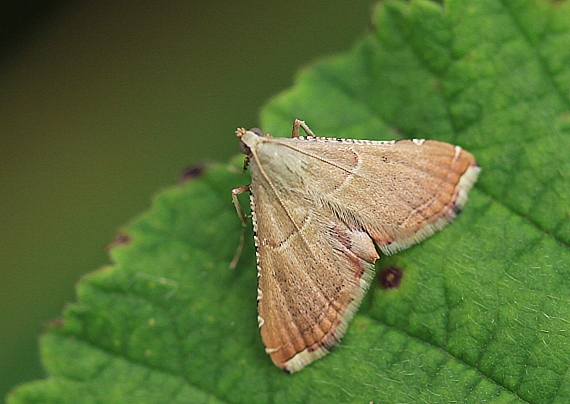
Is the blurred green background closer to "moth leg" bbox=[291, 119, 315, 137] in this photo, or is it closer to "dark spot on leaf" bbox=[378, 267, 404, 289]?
"moth leg" bbox=[291, 119, 315, 137]

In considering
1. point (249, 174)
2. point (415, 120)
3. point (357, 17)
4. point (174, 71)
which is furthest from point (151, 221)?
point (357, 17)

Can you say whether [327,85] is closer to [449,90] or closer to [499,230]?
[449,90]

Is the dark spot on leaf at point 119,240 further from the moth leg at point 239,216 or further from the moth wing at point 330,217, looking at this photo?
the moth wing at point 330,217

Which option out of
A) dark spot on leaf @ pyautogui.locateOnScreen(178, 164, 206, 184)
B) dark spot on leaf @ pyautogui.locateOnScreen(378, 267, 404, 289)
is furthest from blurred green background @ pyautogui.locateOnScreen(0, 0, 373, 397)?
dark spot on leaf @ pyautogui.locateOnScreen(378, 267, 404, 289)

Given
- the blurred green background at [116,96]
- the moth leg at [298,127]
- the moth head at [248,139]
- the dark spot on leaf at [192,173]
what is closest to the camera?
the moth head at [248,139]

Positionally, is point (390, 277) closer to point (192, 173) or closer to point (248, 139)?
point (248, 139)

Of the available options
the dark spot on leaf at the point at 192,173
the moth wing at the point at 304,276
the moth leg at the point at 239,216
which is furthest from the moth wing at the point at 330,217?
the dark spot on leaf at the point at 192,173

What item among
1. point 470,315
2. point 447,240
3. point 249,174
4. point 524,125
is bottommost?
point 470,315
